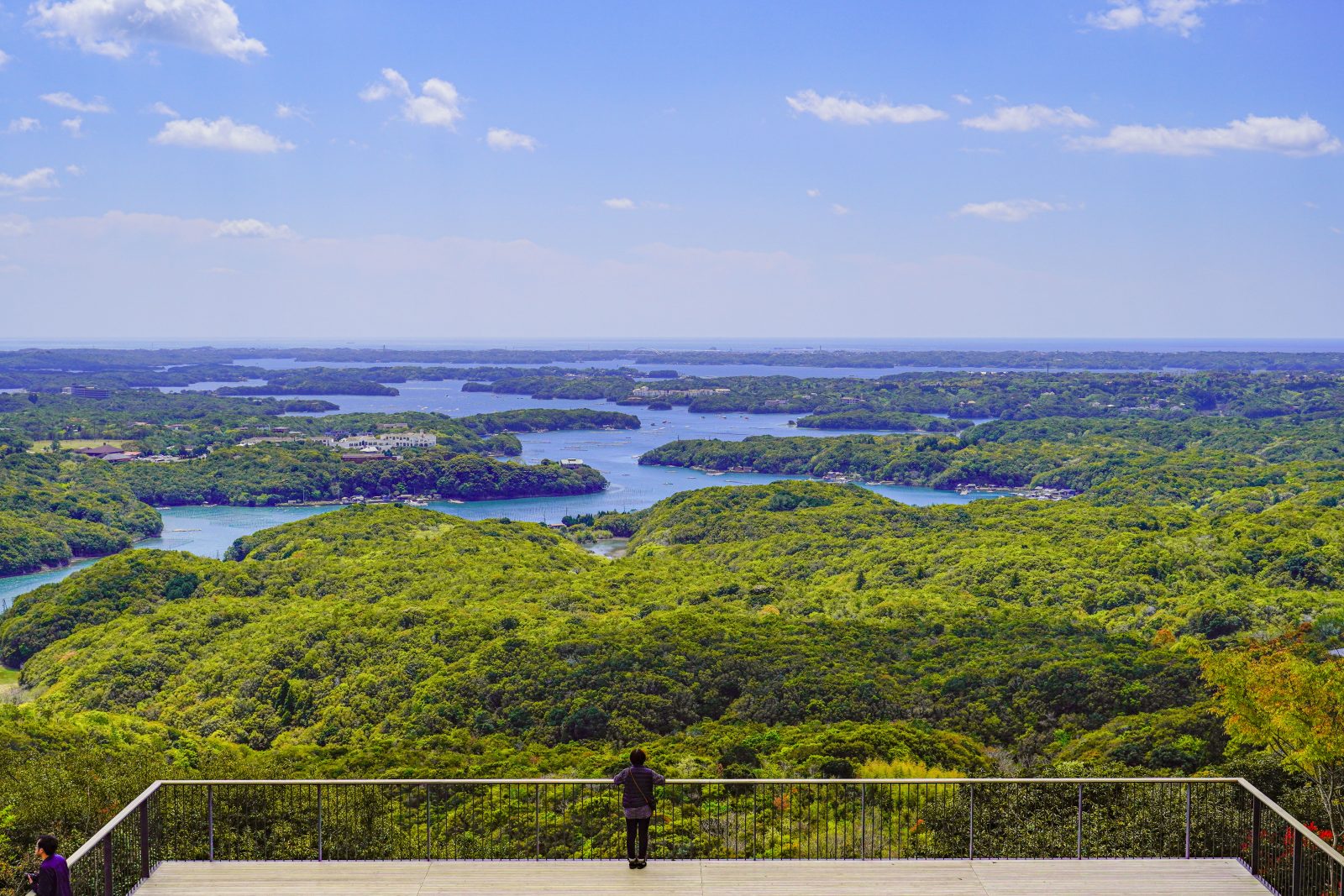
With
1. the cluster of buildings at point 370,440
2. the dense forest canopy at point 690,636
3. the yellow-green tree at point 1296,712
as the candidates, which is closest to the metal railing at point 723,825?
the yellow-green tree at point 1296,712

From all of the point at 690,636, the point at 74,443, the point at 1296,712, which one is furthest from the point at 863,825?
the point at 74,443

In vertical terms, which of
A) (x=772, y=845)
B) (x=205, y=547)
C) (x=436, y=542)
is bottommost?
(x=205, y=547)

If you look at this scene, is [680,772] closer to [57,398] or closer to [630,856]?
[630,856]

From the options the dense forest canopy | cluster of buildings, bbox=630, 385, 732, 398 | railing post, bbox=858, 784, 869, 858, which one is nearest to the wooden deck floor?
railing post, bbox=858, 784, 869, 858

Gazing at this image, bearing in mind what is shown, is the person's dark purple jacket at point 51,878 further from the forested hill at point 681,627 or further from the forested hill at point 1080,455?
the forested hill at point 1080,455

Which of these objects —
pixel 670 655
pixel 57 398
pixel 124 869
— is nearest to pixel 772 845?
pixel 124 869

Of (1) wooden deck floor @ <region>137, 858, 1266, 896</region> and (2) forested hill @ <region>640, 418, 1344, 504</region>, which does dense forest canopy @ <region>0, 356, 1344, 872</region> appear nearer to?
(2) forested hill @ <region>640, 418, 1344, 504</region>
